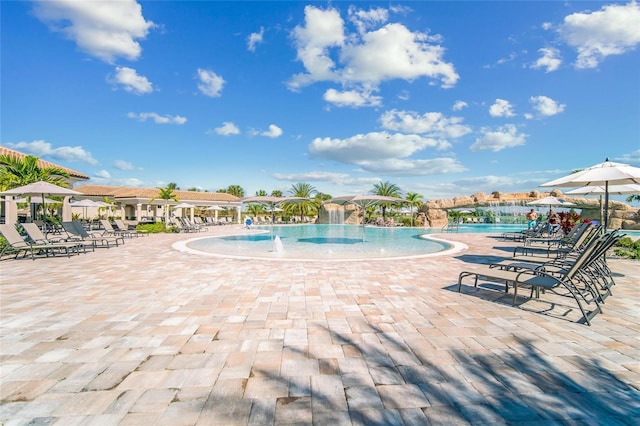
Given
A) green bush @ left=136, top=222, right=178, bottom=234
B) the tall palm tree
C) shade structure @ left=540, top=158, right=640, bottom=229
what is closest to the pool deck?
shade structure @ left=540, top=158, right=640, bottom=229

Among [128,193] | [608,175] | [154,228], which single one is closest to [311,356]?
[608,175]

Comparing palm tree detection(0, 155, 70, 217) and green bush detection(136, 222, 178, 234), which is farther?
green bush detection(136, 222, 178, 234)

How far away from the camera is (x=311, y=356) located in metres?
2.85

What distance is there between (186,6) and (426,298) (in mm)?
14347

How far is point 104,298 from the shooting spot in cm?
479

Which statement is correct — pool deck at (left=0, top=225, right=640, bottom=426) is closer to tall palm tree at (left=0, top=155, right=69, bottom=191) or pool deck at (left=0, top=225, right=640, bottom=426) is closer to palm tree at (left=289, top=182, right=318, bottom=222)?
tall palm tree at (left=0, top=155, right=69, bottom=191)

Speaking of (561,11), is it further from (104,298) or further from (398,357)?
(104,298)

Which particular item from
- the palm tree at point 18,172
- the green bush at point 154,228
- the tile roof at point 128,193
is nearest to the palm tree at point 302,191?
the tile roof at point 128,193

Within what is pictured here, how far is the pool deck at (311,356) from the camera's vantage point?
2041mm

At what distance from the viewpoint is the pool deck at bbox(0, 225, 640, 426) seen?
204cm

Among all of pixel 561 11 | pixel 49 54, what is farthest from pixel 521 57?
pixel 49 54

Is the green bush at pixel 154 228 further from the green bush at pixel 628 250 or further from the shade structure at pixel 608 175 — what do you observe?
the green bush at pixel 628 250

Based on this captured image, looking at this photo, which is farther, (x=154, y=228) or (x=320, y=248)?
(x=154, y=228)

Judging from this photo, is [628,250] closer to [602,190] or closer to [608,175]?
[602,190]
